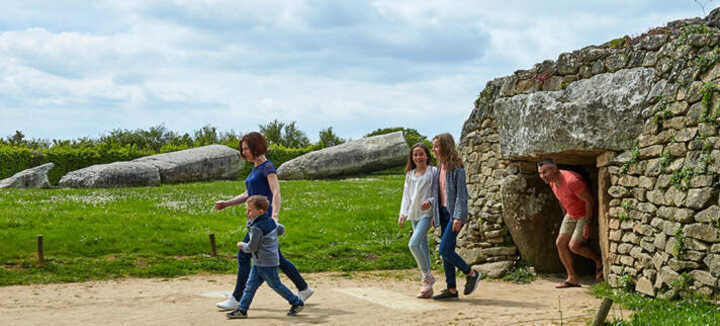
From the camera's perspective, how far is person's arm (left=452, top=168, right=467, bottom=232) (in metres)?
7.59

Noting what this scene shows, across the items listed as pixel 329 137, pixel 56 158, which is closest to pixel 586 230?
pixel 56 158

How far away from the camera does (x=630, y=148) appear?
8.13m

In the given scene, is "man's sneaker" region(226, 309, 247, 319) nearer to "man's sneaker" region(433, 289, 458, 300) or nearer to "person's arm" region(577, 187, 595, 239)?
"man's sneaker" region(433, 289, 458, 300)

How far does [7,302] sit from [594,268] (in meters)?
9.40

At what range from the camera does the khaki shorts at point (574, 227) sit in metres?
8.92

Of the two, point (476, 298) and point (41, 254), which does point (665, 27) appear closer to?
point (476, 298)

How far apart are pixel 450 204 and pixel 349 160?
73.3ft

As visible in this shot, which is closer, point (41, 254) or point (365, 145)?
point (41, 254)

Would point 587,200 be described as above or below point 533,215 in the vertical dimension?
above

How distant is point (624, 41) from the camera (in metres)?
8.70

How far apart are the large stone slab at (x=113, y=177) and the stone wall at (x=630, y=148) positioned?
744 inches

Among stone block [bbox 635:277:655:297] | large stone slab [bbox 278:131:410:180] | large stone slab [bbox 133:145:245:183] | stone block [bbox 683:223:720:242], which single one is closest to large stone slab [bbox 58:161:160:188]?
large stone slab [bbox 133:145:245:183]

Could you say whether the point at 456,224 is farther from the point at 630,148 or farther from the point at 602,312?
the point at 630,148

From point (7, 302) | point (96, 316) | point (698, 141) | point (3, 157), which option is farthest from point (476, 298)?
point (3, 157)
